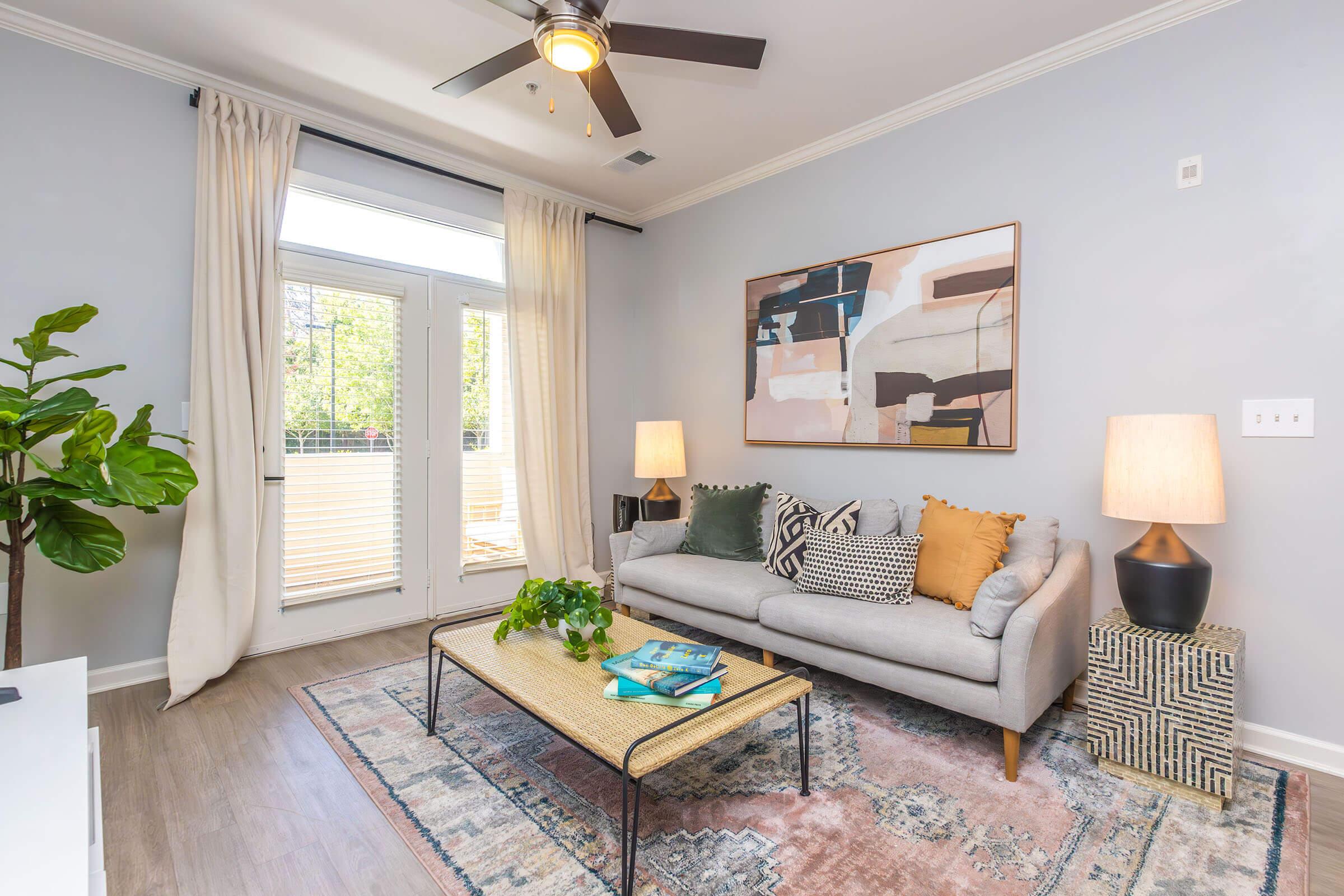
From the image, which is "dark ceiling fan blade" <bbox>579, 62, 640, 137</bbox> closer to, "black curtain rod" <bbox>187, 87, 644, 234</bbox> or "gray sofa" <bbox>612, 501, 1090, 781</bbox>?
"black curtain rod" <bbox>187, 87, 644, 234</bbox>

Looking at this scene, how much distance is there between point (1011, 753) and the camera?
2092 millimetres

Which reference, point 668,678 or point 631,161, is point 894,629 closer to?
point 668,678

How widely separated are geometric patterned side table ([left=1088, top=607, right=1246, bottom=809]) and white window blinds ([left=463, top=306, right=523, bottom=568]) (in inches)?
127

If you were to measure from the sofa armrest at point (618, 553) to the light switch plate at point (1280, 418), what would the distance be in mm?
2835

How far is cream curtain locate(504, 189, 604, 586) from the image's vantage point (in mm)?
4105

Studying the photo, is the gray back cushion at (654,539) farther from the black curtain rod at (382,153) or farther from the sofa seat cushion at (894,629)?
the black curtain rod at (382,153)

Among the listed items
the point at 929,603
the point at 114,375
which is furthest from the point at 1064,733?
the point at 114,375

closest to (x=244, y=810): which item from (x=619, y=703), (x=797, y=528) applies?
(x=619, y=703)

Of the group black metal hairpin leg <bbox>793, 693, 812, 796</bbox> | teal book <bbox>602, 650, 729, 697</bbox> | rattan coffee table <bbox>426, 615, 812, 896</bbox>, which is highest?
teal book <bbox>602, 650, 729, 697</bbox>

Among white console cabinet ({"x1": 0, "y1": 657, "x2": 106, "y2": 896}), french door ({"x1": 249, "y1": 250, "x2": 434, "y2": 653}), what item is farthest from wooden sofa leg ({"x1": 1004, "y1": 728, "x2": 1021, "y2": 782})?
french door ({"x1": 249, "y1": 250, "x2": 434, "y2": 653})

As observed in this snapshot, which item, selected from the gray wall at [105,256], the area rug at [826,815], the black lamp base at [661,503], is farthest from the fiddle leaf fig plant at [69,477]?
the black lamp base at [661,503]

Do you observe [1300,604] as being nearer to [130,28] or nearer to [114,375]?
[114,375]

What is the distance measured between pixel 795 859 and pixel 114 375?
3.39 meters

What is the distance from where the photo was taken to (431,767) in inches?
84.7
